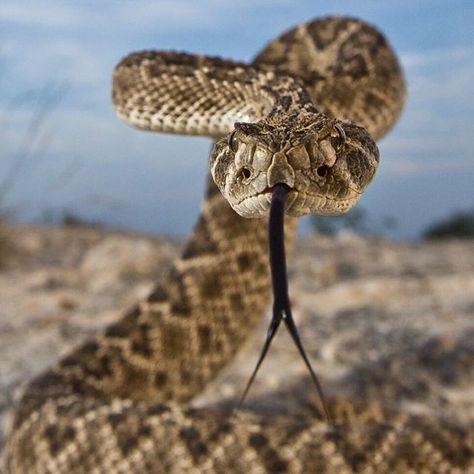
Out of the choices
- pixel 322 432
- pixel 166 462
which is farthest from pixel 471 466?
pixel 166 462

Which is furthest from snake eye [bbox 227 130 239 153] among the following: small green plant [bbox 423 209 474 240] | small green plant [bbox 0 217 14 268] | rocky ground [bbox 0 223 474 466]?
small green plant [bbox 423 209 474 240]

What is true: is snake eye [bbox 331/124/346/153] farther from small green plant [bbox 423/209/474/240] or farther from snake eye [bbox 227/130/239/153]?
small green plant [bbox 423/209/474/240]

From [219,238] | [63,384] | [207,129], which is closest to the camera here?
[207,129]

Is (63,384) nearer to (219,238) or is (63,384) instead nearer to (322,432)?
(219,238)

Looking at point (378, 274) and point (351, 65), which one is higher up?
point (351, 65)

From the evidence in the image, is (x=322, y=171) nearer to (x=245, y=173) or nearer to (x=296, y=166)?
(x=296, y=166)

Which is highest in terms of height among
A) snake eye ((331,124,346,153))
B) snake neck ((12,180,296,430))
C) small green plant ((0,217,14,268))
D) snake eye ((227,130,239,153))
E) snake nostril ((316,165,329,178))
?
snake eye ((331,124,346,153))

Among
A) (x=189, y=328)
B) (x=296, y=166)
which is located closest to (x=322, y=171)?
(x=296, y=166)
